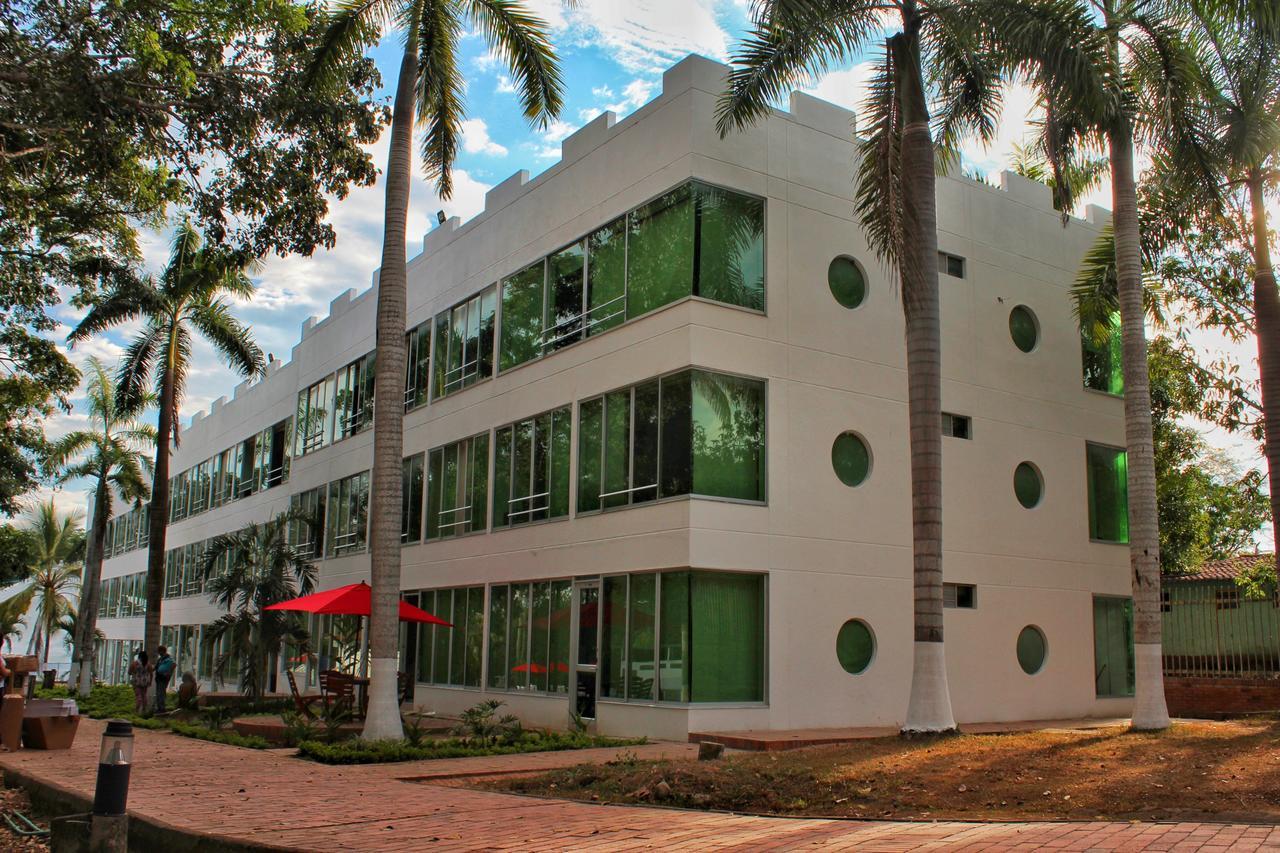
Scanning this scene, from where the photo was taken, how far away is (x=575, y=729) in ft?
60.6

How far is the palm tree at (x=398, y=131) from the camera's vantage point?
16094 millimetres

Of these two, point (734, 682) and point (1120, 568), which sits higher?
point (1120, 568)

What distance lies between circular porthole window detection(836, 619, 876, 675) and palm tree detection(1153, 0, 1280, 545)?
637 cm

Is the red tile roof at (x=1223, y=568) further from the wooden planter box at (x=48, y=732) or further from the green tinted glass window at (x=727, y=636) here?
the wooden planter box at (x=48, y=732)

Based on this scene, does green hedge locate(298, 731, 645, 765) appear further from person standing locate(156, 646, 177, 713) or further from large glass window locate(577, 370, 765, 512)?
person standing locate(156, 646, 177, 713)

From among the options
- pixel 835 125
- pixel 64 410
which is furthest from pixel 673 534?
pixel 64 410

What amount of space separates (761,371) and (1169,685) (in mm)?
10803

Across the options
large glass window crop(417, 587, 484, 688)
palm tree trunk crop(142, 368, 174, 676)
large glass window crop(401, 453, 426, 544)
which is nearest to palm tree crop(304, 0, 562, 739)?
large glass window crop(417, 587, 484, 688)

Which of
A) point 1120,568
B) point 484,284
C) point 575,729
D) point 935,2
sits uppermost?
point 935,2

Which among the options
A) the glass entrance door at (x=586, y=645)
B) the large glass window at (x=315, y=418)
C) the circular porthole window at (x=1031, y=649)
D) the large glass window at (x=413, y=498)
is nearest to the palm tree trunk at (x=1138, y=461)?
the circular porthole window at (x=1031, y=649)

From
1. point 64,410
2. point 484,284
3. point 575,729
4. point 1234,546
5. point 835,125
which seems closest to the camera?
point 575,729

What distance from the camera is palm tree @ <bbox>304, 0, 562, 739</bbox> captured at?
1609 centimetres

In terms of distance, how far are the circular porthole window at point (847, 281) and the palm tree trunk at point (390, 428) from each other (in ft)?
23.7

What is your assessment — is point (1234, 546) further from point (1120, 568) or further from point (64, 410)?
point (64, 410)
